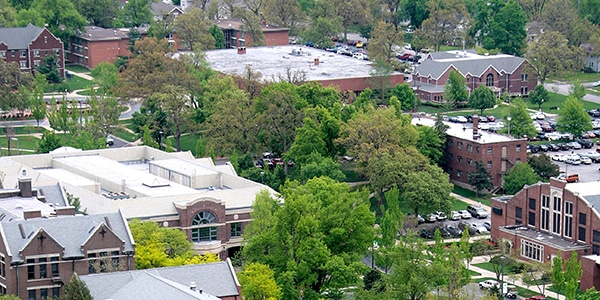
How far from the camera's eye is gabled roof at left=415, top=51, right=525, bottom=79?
16275 cm

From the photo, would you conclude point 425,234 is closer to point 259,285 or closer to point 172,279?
point 259,285

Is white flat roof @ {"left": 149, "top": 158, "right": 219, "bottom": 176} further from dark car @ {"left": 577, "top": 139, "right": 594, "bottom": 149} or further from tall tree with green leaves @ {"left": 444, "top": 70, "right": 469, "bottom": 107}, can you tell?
tall tree with green leaves @ {"left": 444, "top": 70, "right": 469, "bottom": 107}

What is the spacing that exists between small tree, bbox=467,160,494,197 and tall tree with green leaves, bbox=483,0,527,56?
65.2 metres

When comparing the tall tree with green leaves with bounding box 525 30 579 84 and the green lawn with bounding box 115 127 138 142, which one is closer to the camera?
the green lawn with bounding box 115 127 138 142

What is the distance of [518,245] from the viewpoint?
102m

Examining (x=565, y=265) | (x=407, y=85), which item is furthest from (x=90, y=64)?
(x=565, y=265)

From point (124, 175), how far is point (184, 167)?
462 cm

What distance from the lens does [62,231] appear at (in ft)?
272

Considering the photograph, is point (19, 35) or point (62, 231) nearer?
point (62, 231)

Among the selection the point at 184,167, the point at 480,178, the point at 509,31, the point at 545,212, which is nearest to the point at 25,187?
the point at 184,167

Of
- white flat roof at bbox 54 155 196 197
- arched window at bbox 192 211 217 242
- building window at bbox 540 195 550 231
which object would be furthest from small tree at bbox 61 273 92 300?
building window at bbox 540 195 550 231

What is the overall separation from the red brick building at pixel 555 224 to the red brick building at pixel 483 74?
189 feet

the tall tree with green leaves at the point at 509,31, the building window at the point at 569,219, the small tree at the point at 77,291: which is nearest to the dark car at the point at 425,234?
the building window at the point at 569,219

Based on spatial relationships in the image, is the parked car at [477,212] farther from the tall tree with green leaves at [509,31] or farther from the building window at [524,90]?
the tall tree with green leaves at [509,31]
